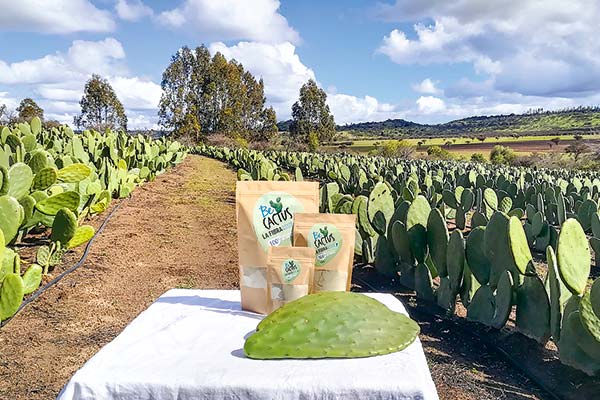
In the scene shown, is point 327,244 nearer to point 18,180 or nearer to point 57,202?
point 18,180

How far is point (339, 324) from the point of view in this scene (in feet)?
4.26

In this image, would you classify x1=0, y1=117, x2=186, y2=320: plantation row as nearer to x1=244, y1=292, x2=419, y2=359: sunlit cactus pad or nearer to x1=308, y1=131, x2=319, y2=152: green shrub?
x1=244, y1=292, x2=419, y2=359: sunlit cactus pad

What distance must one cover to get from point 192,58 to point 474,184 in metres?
33.8

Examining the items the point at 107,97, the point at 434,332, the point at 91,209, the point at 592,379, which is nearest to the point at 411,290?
the point at 434,332

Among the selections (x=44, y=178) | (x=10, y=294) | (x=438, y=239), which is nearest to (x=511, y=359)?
(x=438, y=239)

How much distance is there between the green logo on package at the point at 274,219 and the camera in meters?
1.59

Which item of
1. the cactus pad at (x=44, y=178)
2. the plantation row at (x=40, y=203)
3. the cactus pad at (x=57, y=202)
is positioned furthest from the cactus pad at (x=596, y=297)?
the cactus pad at (x=44, y=178)

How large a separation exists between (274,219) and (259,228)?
0.05m

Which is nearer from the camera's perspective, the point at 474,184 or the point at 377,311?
the point at 377,311

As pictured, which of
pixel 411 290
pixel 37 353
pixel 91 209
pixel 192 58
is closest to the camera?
pixel 37 353

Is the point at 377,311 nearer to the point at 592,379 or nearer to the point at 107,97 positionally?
the point at 592,379

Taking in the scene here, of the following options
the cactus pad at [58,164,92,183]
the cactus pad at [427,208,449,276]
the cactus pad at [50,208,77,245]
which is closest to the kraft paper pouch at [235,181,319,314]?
the cactus pad at [427,208,449,276]

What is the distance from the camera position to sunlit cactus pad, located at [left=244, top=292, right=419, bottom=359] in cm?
125

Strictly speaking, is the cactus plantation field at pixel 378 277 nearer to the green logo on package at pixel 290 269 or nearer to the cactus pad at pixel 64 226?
the cactus pad at pixel 64 226
